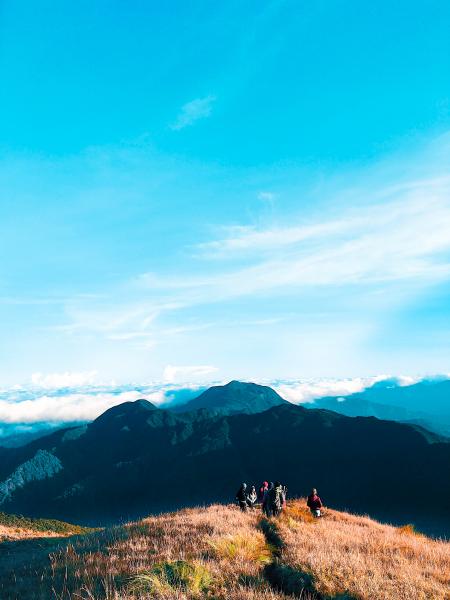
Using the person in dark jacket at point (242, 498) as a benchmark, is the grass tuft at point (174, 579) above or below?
above

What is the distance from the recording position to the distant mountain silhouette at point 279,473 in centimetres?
13075

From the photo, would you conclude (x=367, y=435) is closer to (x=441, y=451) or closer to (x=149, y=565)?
(x=441, y=451)

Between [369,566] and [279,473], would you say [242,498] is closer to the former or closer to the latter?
[369,566]

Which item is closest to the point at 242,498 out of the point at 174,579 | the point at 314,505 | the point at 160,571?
the point at 314,505

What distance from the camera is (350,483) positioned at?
466 feet

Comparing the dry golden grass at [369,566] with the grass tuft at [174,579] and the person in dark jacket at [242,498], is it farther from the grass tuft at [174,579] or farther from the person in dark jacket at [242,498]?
the person in dark jacket at [242,498]

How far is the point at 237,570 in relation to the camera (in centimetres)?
Answer: 806

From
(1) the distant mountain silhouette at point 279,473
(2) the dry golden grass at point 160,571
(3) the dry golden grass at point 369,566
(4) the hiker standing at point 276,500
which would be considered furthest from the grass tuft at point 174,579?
(1) the distant mountain silhouette at point 279,473

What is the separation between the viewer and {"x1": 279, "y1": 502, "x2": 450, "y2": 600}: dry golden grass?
721 centimetres

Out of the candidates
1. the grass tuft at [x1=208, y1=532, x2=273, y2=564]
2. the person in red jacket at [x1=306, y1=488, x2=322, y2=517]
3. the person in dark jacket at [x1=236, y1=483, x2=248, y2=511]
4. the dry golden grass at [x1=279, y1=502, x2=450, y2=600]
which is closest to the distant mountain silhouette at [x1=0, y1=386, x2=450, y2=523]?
the person in dark jacket at [x1=236, y1=483, x2=248, y2=511]

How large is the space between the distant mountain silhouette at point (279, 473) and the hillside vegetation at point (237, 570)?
12673cm

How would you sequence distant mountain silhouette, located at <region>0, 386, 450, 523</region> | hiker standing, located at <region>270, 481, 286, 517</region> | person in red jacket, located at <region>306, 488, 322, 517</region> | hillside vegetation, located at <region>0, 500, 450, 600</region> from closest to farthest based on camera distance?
1. hillside vegetation, located at <region>0, 500, 450, 600</region>
2. hiker standing, located at <region>270, 481, 286, 517</region>
3. person in red jacket, located at <region>306, 488, 322, 517</region>
4. distant mountain silhouette, located at <region>0, 386, 450, 523</region>

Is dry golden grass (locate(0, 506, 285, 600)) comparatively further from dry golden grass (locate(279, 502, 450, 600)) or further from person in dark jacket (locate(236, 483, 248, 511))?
person in dark jacket (locate(236, 483, 248, 511))

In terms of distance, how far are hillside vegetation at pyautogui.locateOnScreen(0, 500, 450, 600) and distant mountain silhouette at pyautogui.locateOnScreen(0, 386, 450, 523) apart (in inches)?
4989
